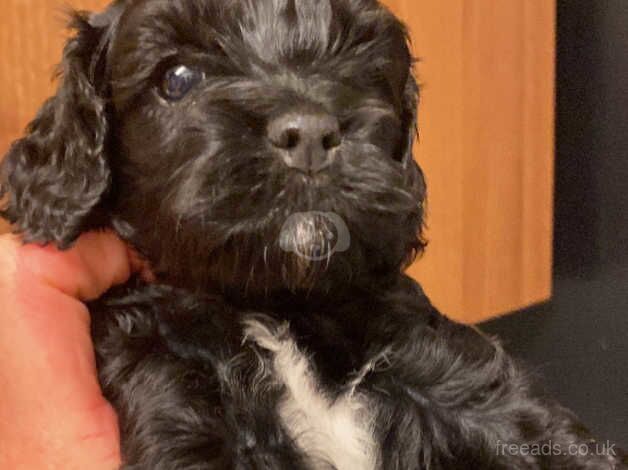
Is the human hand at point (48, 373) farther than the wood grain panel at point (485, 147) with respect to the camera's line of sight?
No

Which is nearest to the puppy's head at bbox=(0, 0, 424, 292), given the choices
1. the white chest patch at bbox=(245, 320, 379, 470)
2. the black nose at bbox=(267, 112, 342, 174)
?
the black nose at bbox=(267, 112, 342, 174)

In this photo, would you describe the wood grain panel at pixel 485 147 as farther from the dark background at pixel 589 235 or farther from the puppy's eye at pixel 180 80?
the puppy's eye at pixel 180 80

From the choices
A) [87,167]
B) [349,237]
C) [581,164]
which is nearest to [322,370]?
[349,237]

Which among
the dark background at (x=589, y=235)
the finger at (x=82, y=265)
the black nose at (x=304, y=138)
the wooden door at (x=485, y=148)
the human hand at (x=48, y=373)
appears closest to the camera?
the black nose at (x=304, y=138)

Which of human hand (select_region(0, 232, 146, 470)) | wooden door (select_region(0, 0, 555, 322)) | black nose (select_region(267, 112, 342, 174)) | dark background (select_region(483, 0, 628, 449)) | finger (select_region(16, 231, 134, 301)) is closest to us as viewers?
black nose (select_region(267, 112, 342, 174))

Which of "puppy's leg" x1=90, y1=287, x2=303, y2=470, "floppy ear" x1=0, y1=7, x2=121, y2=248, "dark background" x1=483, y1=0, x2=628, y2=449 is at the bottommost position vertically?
"dark background" x1=483, y1=0, x2=628, y2=449

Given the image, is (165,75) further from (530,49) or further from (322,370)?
(530,49)

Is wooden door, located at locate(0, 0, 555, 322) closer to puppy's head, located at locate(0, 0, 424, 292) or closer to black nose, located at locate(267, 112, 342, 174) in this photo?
puppy's head, located at locate(0, 0, 424, 292)

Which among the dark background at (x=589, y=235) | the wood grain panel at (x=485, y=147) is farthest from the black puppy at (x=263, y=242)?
the dark background at (x=589, y=235)

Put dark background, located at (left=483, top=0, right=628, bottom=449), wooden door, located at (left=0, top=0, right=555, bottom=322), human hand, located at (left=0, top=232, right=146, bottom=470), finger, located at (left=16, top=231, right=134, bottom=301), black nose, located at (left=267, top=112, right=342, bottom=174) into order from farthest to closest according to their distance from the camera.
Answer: dark background, located at (left=483, top=0, right=628, bottom=449), wooden door, located at (left=0, top=0, right=555, bottom=322), finger, located at (left=16, top=231, right=134, bottom=301), human hand, located at (left=0, top=232, right=146, bottom=470), black nose, located at (left=267, top=112, right=342, bottom=174)
